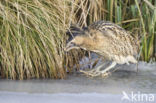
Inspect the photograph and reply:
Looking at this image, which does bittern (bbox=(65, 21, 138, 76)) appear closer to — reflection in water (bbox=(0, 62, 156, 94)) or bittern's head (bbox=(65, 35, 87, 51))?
bittern's head (bbox=(65, 35, 87, 51))

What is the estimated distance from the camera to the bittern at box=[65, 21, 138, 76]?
4871 mm

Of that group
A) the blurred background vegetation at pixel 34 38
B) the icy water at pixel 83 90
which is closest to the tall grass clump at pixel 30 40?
the blurred background vegetation at pixel 34 38

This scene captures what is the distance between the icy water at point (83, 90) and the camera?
152 inches

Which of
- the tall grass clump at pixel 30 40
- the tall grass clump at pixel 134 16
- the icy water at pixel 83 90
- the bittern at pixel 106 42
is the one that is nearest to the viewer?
the icy water at pixel 83 90

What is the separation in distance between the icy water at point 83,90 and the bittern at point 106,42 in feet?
0.76

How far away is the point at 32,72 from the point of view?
464cm

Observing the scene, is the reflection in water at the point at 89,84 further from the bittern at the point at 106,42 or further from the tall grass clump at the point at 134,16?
the tall grass clump at the point at 134,16

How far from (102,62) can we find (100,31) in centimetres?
64

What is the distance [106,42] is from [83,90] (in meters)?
0.98

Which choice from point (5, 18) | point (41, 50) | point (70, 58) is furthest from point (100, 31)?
point (5, 18)

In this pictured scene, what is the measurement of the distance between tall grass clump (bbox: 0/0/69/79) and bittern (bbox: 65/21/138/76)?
289 mm

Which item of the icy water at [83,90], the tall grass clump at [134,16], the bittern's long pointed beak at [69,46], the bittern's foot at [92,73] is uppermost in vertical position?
the tall grass clump at [134,16]

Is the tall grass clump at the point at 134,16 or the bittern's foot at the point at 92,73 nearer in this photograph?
the bittern's foot at the point at 92,73

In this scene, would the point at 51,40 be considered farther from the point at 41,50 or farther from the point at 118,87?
the point at 118,87
